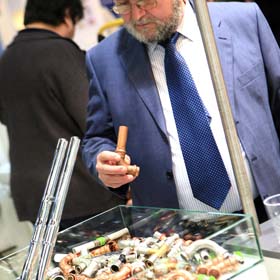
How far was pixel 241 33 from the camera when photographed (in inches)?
74.7

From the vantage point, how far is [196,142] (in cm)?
177

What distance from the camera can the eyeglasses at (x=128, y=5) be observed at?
1.77 meters

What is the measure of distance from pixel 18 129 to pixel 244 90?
1.33 metres

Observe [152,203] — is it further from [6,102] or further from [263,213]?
[6,102]

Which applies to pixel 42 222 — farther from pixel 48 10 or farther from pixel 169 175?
pixel 48 10

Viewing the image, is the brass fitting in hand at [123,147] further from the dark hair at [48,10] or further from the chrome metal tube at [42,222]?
the dark hair at [48,10]

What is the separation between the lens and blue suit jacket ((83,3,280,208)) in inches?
71.1

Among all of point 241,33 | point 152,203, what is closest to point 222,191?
point 152,203

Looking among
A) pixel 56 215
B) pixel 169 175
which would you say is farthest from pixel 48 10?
pixel 56 215

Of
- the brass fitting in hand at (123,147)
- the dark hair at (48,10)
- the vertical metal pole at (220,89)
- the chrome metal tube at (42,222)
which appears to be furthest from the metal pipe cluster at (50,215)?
the dark hair at (48,10)

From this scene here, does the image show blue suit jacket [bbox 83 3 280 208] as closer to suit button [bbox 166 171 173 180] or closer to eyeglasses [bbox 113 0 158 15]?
suit button [bbox 166 171 173 180]

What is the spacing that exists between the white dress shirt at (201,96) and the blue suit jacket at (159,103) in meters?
0.03

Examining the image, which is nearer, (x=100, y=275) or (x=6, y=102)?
(x=100, y=275)

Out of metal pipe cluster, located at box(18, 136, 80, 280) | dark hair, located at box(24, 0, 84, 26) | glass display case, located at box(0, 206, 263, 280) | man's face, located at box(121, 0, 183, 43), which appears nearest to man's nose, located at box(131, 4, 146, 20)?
man's face, located at box(121, 0, 183, 43)
